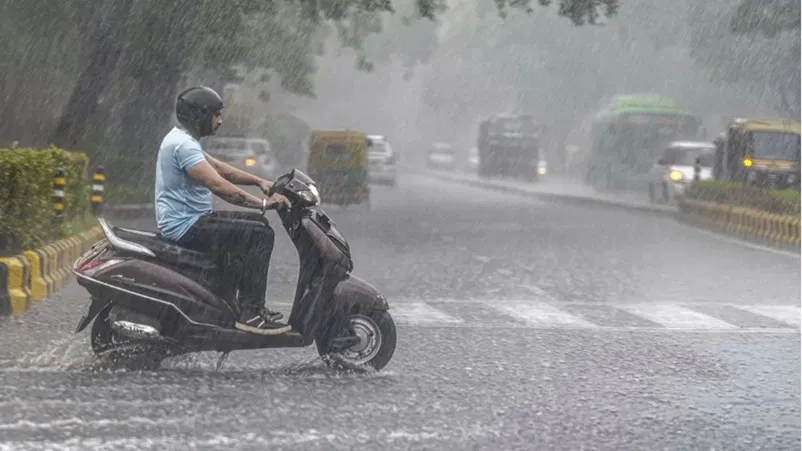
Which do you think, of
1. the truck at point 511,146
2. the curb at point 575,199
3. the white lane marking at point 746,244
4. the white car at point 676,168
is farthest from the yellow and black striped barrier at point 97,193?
the truck at point 511,146

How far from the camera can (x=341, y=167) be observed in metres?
33.4

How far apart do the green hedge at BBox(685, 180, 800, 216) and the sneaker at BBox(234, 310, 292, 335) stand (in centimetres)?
1543

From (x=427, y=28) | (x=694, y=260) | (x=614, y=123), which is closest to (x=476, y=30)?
(x=427, y=28)

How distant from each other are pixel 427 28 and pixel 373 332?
7522cm

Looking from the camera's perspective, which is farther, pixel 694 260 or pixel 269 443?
pixel 694 260

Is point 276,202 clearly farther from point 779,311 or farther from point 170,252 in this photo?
point 779,311

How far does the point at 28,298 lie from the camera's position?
1128 centimetres

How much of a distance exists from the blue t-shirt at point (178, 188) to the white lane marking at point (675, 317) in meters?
4.68

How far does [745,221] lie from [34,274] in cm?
1517

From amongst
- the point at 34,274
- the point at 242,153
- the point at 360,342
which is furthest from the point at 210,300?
the point at 242,153

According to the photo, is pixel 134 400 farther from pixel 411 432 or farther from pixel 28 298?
pixel 28 298

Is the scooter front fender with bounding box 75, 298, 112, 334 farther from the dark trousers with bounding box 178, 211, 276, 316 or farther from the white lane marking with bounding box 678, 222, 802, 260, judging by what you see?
the white lane marking with bounding box 678, 222, 802, 260

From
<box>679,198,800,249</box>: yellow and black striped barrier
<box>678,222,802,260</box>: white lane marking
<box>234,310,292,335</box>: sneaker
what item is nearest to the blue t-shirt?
<box>234,310,292,335</box>: sneaker

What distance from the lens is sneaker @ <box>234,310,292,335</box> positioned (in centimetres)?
812
